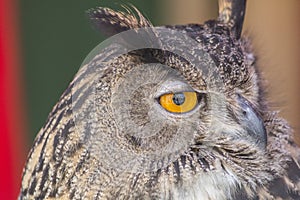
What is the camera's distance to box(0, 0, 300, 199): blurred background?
3414mm

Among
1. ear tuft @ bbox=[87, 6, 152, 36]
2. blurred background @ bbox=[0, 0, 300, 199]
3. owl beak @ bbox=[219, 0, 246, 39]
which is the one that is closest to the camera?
ear tuft @ bbox=[87, 6, 152, 36]

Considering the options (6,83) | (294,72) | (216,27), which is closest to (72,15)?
(6,83)

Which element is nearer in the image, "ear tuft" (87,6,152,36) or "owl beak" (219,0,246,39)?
"ear tuft" (87,6,152,36)

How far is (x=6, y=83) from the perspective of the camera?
3438 mm

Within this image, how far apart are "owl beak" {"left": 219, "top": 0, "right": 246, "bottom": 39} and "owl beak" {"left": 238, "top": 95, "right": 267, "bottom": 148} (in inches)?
8.8

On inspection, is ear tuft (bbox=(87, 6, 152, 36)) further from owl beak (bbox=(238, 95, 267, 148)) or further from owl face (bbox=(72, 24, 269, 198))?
owl beak (bbox=(238, 95, 267, 148))

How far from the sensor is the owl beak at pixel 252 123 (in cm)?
160

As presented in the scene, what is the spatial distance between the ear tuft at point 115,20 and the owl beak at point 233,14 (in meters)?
0.23

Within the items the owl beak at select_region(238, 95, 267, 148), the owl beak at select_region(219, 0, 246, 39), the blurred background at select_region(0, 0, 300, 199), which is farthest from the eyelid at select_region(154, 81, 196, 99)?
the blurred background at select_region(0, 0, 300, 199)

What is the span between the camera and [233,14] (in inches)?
70.3

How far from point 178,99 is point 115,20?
0.87ft

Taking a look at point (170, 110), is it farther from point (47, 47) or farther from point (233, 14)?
point (47, 47)

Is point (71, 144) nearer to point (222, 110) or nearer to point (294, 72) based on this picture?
point (222, 110)

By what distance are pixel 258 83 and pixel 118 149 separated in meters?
0.42
